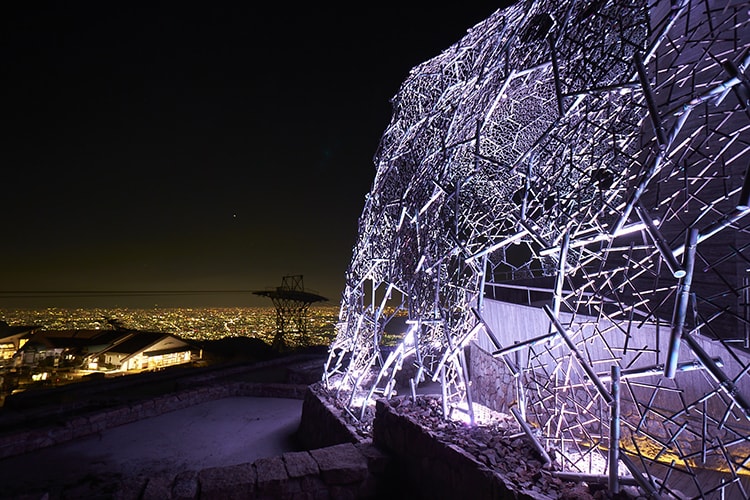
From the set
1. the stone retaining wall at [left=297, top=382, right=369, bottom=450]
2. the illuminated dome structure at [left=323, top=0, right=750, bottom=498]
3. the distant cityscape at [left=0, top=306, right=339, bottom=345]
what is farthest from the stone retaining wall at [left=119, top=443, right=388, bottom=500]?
the distant cityscape at [left=0, top=306, right=339, bottom=345]

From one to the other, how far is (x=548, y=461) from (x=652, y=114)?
9.77 feet

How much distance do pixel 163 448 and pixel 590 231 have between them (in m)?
8.29

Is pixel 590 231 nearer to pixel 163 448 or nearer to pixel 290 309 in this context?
pixel 163 448

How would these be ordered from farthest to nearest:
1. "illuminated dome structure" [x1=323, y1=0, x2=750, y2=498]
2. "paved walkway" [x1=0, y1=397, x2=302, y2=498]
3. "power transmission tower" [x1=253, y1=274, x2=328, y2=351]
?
"power transmission tower" [x1=253, y1=274, x2=328, y2=351], "paved walkway" [x1=0, y1=397, x2=302, y2=498], "illuminated dome structure" [x1=323, y1=0, x2=750, y2=498]

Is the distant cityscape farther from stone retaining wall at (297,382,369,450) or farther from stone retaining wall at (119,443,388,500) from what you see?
stone retaining wall at (119,443,388,500)

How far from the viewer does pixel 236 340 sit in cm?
2208

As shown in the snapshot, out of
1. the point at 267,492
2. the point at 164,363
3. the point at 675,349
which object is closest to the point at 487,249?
the point at 675,349

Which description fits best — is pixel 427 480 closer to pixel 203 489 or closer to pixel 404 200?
pixel 203 489

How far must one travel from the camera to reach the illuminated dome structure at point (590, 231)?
109 inches

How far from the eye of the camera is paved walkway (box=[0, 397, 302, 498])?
6.57 meters

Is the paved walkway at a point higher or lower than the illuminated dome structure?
lower

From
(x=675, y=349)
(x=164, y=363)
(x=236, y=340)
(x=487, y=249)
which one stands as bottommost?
(x=164, y=363)

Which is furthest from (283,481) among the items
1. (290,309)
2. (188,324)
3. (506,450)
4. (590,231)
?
(188,324)

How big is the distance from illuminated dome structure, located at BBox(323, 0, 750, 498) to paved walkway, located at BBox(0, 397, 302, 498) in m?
1.97
